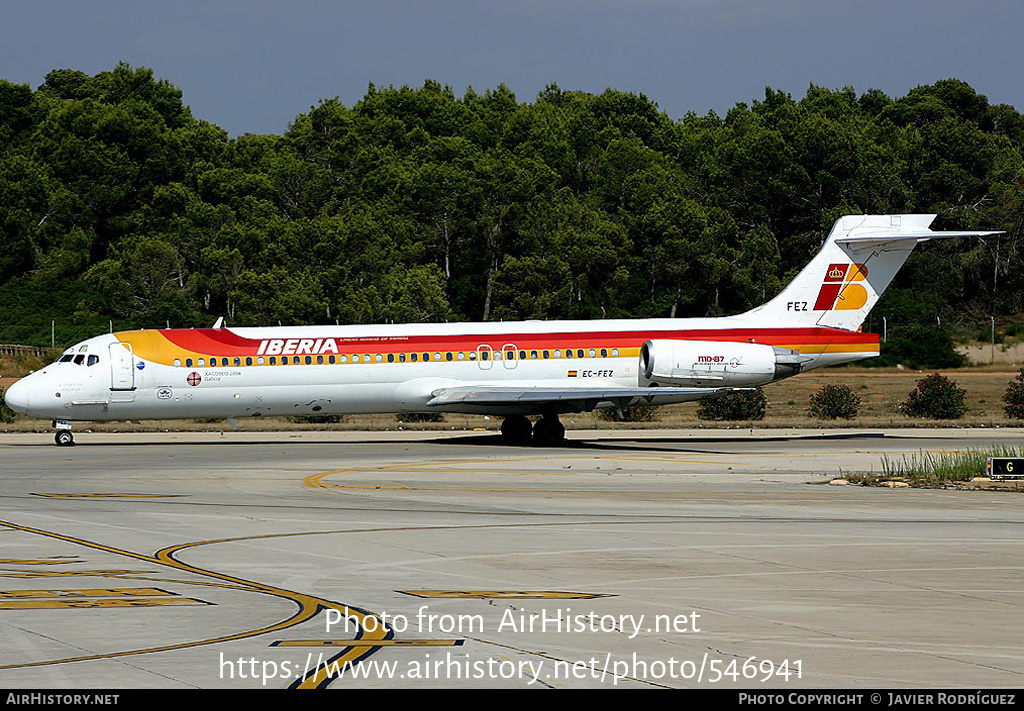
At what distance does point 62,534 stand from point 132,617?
679 centimetres

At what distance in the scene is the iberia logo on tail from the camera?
3788 centimetres

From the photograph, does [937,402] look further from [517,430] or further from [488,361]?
[488,361]

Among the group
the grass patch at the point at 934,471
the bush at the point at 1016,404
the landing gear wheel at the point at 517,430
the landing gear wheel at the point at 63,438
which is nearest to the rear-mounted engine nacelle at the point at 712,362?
the landing gear wheel at the point at 517,430

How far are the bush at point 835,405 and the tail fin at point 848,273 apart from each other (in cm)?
733

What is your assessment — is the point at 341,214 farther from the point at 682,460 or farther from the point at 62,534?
the point at 62,534

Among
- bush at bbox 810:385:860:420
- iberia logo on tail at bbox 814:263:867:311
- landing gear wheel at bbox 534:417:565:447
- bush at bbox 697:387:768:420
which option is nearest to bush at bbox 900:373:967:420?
bush at bbox 810:385:860:420

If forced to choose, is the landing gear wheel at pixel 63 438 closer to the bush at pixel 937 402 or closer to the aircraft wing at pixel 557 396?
the aircraft wing at pixel 557 396

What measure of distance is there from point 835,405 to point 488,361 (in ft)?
49.4

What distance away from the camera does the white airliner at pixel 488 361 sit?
114 feet

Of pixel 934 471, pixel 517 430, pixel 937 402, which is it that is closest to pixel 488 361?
pixel 517 430

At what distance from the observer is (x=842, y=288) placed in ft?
125

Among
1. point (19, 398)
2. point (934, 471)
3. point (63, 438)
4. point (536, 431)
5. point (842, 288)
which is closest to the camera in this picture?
point (934, 471)

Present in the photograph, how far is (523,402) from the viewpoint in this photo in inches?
1377

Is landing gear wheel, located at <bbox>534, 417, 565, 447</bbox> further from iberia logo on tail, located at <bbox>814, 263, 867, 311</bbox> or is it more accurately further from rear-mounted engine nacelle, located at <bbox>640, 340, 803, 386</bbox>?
iberia logo on tail, located at <bbox>814, 263, 867, 311</bbox>
